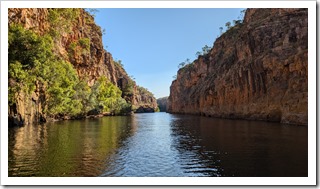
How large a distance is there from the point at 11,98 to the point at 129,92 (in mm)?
103667

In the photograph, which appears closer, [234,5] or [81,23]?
[234,5]

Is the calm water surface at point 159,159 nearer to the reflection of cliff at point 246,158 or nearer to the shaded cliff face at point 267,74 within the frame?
the reflection of cliff at point 246,158

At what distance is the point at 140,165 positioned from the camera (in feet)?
47.3

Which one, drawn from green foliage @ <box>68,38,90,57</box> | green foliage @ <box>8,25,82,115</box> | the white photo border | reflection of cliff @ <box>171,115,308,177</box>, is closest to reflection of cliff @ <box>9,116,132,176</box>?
the white photo border

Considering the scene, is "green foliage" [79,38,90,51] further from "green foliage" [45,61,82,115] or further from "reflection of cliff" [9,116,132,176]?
"reflection of cliff" [9,116,132,176]

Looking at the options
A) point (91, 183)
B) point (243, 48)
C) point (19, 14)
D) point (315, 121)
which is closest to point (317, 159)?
point (315, 121)

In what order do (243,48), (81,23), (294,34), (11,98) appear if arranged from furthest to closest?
(81,23)
(243,48)
(294,34)
(11,98)

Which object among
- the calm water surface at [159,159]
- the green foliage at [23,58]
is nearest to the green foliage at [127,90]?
the green foliage at [23,58]

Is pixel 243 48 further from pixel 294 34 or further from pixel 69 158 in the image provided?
pixel 69 158

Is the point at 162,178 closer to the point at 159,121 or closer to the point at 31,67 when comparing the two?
the point at 31,67

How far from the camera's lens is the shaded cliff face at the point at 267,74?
1523 inches

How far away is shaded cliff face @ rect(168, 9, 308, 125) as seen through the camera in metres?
38.7

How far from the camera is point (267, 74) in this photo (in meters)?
48.0

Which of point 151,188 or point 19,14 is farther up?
point 19,14
